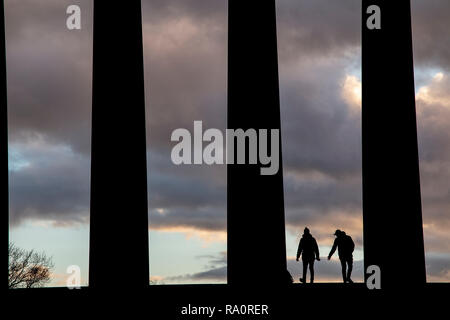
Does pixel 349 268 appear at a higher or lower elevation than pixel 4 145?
lower

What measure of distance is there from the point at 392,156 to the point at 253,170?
31348mm

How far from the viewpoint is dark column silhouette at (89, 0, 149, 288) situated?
515ft

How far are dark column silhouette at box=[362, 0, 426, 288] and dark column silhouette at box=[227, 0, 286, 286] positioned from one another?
22545 mm

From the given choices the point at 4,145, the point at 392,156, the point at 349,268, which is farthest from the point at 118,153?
the point at 392,156

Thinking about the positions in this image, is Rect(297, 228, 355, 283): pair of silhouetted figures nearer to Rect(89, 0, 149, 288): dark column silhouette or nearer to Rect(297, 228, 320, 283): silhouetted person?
Rect(297, 228, 320, 283): silhouetted person

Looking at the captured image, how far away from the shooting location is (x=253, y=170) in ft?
532

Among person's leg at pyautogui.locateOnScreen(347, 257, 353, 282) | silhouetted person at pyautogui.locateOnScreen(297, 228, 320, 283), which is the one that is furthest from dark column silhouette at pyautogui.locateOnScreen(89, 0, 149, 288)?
person's leg at pyautogui.locateOnScreen(347, 257, 353, 282)

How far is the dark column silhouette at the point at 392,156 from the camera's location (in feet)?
539

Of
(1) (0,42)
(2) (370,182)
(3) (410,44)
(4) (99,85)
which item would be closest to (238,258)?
(2) (370,182)

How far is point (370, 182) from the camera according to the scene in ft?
560
